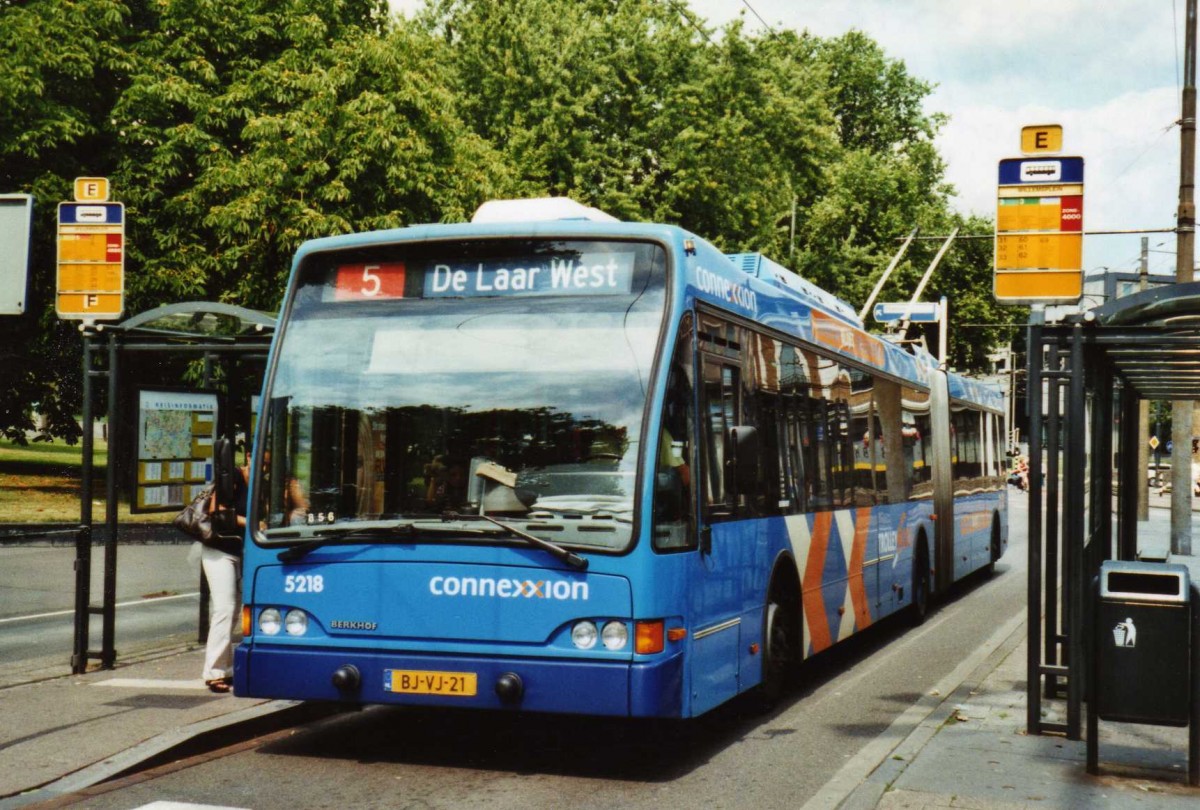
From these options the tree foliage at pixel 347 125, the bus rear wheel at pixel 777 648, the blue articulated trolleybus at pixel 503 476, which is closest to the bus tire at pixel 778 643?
the bus rear wheel at pixel 777 648

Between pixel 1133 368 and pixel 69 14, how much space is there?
22559 mm

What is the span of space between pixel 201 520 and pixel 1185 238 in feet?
58.1

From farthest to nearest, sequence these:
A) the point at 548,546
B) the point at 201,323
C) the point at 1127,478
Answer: the point at 1127,478, the point at 201,323, the point at 548,546

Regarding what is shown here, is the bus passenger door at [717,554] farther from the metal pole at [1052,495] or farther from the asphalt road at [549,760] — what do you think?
the metal pole at [1052,495]

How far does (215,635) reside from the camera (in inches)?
359

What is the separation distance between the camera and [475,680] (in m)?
6.85

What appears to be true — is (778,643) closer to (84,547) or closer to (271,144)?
(84,547)

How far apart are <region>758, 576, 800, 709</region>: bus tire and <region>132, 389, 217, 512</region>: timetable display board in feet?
15.7

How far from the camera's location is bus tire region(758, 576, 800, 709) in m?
8.74

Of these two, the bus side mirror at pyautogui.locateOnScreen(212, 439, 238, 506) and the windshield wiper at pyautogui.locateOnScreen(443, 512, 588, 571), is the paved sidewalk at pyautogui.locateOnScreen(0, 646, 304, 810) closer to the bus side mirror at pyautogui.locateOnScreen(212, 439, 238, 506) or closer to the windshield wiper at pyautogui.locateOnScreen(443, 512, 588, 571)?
the bus side mirror at pyautogui.locateOnScreen(212, 439, 238, 506)

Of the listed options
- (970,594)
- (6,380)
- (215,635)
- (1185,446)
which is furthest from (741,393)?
(6,380)

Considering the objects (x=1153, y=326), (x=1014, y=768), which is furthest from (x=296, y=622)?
Result: (x=1153, y=326)

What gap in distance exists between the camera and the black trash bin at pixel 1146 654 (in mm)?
6992

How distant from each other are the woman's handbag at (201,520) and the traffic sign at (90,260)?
1.72 m
